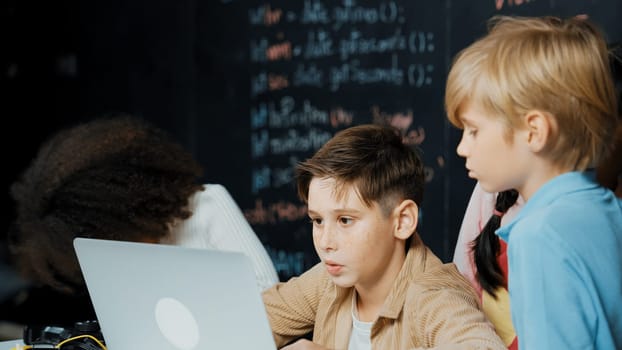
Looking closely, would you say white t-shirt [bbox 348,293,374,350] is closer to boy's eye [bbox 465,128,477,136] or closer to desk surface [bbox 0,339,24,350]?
boy's eye [bbox 465,128,477,136]

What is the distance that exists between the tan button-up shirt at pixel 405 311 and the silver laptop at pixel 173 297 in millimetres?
342

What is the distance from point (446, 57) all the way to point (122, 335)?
180 centimetres

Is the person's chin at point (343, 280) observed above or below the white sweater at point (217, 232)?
above

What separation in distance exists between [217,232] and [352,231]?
773mm

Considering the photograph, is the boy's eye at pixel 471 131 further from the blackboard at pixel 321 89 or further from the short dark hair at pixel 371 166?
the blackboard at pixel 321 89

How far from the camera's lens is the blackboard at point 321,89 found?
2.95 meters

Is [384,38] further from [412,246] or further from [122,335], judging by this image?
[122,335]

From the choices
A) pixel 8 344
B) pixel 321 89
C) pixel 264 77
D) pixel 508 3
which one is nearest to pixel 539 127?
pixel 8 344

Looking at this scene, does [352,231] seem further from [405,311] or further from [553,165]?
[553,165]

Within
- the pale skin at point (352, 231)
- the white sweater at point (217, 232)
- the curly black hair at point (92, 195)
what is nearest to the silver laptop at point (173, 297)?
the pale skin at point (352, 231)

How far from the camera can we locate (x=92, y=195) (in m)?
2.04

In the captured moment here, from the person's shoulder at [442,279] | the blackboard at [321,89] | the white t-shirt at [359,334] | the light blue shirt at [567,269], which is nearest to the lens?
the light blue shirt at [567,269]

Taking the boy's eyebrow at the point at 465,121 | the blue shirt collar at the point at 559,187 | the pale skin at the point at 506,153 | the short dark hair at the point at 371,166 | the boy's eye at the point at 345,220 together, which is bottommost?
the boy's eye at the point at 345,220

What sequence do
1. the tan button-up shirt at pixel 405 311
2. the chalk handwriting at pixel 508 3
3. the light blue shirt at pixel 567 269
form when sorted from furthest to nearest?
1. the chalk handwriting at pixel 508 3
2. the tan button-up shirt at pixel 405 311
3. the light blue shirt at pixel 567 269
